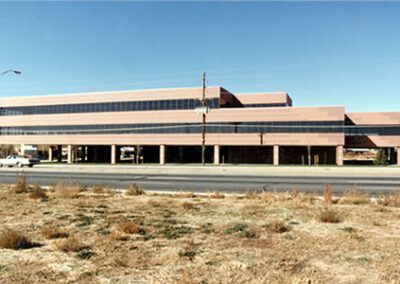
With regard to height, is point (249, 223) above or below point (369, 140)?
below

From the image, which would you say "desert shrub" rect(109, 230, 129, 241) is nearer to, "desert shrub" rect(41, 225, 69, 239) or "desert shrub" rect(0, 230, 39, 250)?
"desert shrub" rect(41, 225, 69, 239)

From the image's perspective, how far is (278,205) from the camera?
1205 centimetres

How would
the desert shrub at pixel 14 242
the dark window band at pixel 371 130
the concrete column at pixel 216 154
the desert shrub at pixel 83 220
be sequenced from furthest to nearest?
the concrete column at pixel 216 154
the dark window band at pixel 371 130
the desert shrub at pixel 83 220
the desert shrub at pixel 14 242

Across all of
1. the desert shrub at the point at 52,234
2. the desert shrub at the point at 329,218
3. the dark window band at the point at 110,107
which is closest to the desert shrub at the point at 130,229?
the desert shrub at the point at 52,234

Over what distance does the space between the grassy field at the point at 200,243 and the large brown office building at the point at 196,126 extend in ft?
127

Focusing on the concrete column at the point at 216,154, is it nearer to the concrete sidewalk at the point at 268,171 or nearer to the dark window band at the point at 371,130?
the concrete sidewalk at the point at 268,171

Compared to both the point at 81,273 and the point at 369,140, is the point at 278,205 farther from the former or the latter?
the point at 369,140

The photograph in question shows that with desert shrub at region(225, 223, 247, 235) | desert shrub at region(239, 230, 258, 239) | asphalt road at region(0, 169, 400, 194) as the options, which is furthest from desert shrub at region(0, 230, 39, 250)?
asphalt road at region(0, 169, 400, 194)

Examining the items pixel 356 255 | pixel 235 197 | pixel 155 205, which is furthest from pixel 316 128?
pixel 356 255

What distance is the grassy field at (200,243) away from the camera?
5.27 m

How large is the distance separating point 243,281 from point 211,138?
4844 cm

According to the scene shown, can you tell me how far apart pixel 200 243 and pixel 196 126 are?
46.6 m

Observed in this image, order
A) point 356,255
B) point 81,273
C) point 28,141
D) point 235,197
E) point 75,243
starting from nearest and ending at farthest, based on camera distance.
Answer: point 81,273
point 356,255
point 75,243
point 235,197
point 28,141

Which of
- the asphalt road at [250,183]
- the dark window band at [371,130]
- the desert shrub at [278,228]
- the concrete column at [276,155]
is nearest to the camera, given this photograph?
the desert shrub at [278,228]
